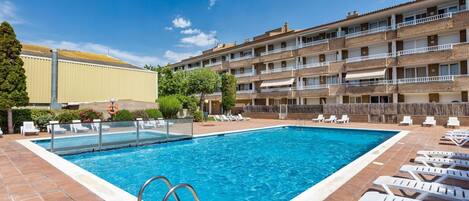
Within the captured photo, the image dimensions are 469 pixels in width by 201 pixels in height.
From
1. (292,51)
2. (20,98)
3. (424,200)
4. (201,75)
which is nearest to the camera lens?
(424,200)

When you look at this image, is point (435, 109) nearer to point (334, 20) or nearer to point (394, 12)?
point (394, 12)

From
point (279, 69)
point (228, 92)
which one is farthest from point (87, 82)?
point (279, 69)

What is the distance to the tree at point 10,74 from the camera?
1748 centimetres

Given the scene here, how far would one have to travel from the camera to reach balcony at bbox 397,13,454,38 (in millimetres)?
26250

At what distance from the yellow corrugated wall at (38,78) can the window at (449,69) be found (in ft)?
134

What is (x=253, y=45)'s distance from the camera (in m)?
44.9

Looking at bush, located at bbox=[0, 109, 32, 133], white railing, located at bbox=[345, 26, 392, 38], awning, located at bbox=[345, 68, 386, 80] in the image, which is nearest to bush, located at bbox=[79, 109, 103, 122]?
bush, located at bbox=[0, 109, 32, 133]

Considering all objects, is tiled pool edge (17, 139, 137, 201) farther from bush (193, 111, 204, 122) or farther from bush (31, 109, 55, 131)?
bush (193, 111, 204, 122)

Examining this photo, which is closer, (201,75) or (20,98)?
(20,98)

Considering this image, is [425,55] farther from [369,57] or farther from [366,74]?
[366,74]

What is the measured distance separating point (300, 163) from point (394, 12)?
27659 mm

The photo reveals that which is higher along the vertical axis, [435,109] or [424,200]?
[435,109]

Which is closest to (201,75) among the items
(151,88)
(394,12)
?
(151,88)

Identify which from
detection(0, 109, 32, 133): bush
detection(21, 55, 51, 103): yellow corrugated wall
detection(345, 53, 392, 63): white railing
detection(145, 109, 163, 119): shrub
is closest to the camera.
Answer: detection(0, 109, 32, 133): bush
